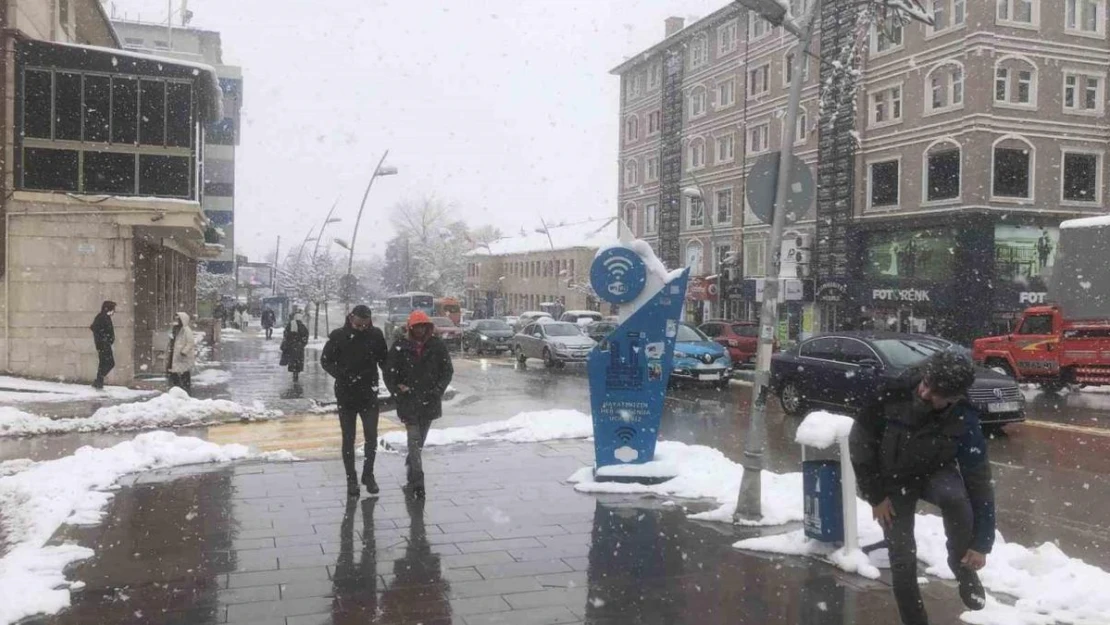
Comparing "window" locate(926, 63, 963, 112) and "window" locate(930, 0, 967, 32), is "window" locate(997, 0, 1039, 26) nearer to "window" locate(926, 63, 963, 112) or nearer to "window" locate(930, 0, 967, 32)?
"window" locate(930, 0, 967, 32)

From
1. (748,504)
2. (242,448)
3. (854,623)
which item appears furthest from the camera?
(242,448)

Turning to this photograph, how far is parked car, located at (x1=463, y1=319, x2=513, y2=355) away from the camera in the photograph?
36906mm

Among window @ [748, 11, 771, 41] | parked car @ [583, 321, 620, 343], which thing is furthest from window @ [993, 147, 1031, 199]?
window @ [748, 11, 771, 41]

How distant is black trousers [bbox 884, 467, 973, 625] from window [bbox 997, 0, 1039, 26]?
3369 cm

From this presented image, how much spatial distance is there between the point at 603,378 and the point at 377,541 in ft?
9.92

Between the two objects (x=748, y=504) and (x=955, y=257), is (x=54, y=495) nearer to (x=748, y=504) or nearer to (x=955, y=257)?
(x=748, y=504)

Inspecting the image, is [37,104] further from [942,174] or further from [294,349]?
[942,174]

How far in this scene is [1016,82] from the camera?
33094 millimetres

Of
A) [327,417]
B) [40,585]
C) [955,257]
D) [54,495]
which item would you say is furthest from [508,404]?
[955,257]

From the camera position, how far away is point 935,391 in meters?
4.12

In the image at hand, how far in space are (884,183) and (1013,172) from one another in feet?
17.2

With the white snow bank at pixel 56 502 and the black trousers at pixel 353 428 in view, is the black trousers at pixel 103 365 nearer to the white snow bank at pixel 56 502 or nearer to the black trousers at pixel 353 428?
the white snow bank at pixel 56 502

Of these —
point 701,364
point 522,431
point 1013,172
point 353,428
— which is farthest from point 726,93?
point 353,428

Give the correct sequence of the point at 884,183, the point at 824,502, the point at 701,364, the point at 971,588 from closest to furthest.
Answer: the point at 971,588
the point at 824,502
the point at 701,364
the point at 884,183
